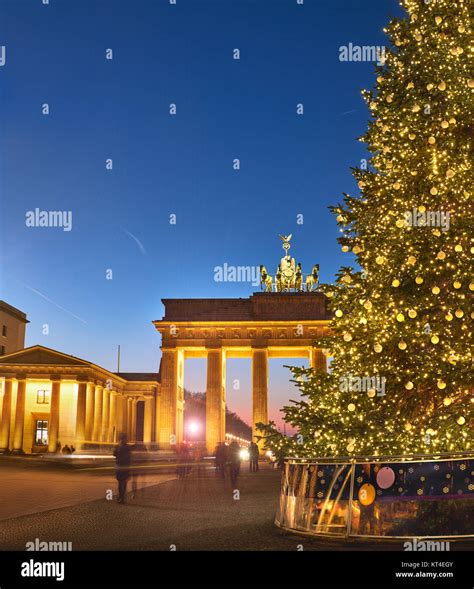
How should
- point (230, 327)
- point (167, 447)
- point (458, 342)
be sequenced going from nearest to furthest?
1. point (458, 342)
2. point (167, 447)
3. point (230, 327)

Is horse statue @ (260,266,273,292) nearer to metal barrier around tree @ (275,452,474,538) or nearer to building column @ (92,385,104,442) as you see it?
building column @ (92,385,104,442)

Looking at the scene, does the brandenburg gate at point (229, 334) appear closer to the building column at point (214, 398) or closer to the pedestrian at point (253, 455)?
the building column at point (214, 398)

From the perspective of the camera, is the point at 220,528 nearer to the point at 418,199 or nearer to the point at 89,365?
the point at 418,199

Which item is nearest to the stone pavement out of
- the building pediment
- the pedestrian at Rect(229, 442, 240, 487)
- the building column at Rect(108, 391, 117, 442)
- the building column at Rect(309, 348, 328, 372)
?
the pedestrian at Rect(229, 442, 240, 487)

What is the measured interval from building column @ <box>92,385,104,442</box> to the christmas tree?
62.3 metres

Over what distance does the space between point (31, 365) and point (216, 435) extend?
67.8ft

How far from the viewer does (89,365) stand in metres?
68.1

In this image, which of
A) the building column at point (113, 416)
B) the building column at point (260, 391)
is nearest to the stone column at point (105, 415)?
the building column at point (113, 416)

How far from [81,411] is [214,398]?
14073mm

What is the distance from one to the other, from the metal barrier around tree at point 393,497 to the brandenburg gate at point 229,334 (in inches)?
2253

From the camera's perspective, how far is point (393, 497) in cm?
1023

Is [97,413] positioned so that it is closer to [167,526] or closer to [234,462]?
[234,462]

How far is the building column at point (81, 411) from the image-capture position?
6731cm
